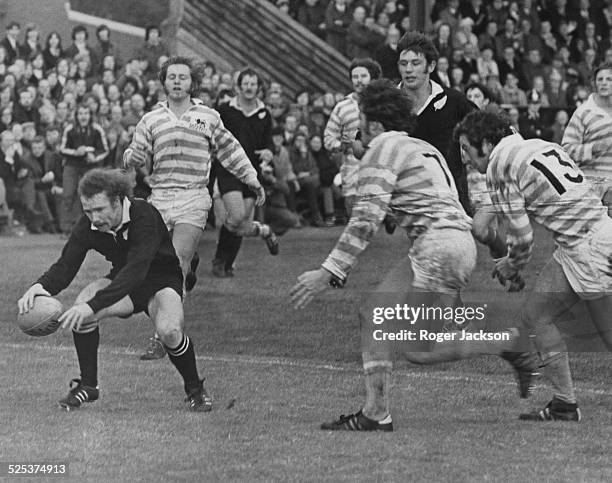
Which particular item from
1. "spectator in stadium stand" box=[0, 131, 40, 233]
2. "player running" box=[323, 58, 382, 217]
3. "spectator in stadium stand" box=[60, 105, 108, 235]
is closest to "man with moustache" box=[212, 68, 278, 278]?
"player running" box=[323, 58, 382, 217]

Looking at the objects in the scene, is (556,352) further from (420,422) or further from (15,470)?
(15,470)

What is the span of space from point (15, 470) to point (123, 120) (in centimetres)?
1293

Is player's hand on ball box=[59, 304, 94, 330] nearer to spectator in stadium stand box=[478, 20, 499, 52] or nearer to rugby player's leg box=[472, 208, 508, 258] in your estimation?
rugby player's leg box=[472, 208, 508, 258]

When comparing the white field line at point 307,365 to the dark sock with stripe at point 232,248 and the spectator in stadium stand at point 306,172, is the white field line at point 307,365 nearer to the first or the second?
the dark sock with stripe at point 232,248

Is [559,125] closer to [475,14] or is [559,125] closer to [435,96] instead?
[475,14]

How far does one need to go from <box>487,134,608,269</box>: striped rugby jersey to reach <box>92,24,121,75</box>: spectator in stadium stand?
1323 cm

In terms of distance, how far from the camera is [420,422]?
25.2ft

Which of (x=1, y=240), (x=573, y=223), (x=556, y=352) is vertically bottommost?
(x=1, y=240)

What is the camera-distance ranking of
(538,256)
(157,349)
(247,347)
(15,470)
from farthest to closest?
(538,256) < (247,347) < (157,349) < (15,470)

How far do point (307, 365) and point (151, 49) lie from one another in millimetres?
11826

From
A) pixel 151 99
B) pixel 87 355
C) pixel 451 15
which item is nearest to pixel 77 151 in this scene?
pixel 151 99

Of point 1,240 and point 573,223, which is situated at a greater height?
point 573,223

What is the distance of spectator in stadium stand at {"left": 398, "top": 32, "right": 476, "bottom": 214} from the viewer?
10.1 metres

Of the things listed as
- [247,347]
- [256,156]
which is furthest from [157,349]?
[256,156]
